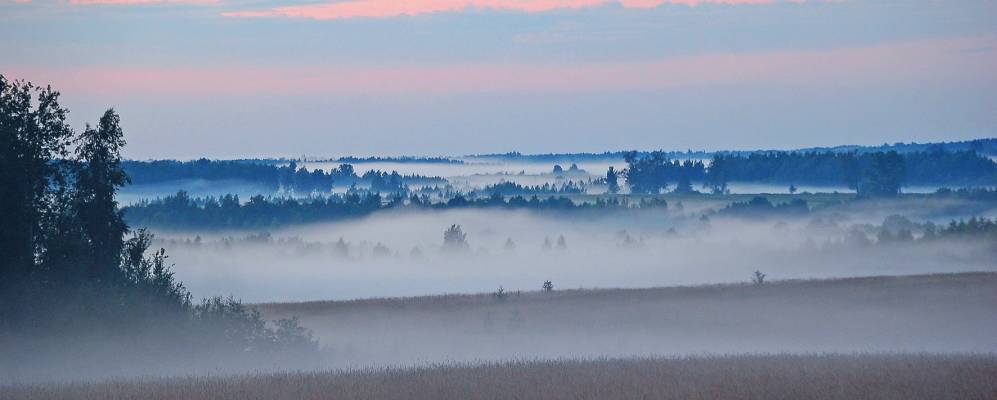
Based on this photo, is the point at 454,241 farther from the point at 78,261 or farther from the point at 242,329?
the point at 78,261

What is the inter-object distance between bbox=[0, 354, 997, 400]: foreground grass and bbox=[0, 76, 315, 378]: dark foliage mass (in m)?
11.2

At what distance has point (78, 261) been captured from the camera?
3784 cm

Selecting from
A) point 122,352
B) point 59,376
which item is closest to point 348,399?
point 59,376

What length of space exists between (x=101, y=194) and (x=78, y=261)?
105 inches

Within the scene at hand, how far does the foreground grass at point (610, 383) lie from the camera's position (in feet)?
68.8

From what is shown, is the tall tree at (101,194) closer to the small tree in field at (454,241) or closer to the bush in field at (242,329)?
the bush in field at (242,329)

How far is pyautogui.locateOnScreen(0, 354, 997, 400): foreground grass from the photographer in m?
21.0

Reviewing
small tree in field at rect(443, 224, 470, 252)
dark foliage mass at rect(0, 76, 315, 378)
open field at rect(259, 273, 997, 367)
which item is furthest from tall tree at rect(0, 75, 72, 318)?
small tree in field at rect(443, 224, 470, 252)

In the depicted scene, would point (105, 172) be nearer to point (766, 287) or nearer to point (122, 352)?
point (122, 352)

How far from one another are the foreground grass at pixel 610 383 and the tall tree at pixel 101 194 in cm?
1411

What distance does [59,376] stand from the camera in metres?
32.8

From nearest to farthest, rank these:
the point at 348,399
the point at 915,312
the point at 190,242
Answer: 1. the point at 348,399
2. the point at 915,312
3. the point at 190,242

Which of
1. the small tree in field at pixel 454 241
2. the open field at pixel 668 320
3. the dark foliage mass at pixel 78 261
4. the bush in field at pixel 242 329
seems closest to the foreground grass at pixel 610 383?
the dark foliage mass at pixel 78 261

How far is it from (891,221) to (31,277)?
158m
